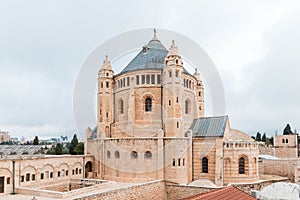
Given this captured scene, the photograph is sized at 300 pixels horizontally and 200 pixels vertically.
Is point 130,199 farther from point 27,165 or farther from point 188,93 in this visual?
point 188,93

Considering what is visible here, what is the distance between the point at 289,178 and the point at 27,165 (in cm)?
3332

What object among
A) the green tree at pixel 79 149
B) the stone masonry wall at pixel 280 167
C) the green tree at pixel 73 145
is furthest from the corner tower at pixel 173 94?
the green tree at pixel 73 145

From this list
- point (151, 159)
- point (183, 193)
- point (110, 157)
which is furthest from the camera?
point (110, 157)

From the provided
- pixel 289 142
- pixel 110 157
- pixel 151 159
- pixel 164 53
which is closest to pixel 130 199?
pixel 151 159

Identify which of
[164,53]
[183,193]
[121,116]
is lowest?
[183,193]

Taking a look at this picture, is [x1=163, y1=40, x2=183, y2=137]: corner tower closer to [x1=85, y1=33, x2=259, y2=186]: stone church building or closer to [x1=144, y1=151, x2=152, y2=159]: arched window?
[x1=85, y1=33, x2=259, y2=186]: stone church building

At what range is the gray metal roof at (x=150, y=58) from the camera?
39.3 meters

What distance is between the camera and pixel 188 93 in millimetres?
40406

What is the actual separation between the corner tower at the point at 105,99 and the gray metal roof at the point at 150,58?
2535 millimetres

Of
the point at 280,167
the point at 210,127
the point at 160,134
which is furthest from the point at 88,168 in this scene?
the point at 280,167

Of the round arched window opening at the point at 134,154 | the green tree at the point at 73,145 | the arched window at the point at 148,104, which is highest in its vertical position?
the arched window at the point at 148,104

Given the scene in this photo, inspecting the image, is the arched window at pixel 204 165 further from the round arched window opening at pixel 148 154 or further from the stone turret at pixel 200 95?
the stone turret at pixel 200 95

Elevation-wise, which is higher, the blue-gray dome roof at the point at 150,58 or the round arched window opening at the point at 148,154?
the blue-gray dome roof at the point at 150,58

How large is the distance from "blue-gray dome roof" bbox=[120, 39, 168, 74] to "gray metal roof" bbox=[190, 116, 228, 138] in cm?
906
